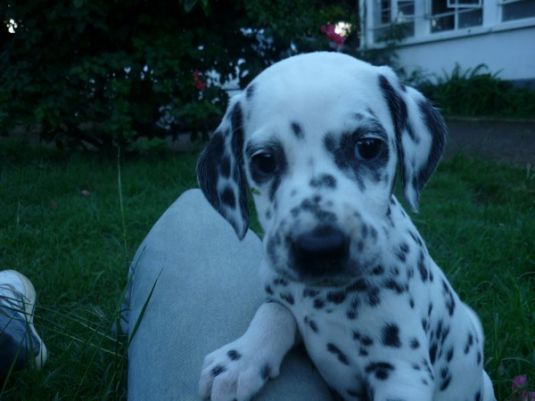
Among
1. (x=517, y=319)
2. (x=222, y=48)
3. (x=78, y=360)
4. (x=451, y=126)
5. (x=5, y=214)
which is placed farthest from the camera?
(x=451, y=126)

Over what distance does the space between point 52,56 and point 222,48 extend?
2.09 meters

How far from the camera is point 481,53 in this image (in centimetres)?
1362

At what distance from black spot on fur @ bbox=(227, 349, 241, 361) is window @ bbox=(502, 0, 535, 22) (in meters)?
12.9

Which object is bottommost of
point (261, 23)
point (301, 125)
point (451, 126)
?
point (451, 126)

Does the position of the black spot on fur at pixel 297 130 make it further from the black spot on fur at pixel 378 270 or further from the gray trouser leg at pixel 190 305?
the gray trouser leg at pixel 190 305

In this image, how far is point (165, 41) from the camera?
285 inches

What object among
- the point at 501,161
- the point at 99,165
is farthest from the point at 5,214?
the point at 501,161

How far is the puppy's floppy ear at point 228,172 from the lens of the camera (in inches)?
95.7

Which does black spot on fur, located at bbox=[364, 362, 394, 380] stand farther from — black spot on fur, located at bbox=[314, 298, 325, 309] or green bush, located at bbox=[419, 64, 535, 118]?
green bush, located at bbox=[419, 64, 535, 118]

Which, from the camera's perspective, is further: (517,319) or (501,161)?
(501,161)

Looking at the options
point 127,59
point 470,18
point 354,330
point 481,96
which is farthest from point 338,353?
point 470,18

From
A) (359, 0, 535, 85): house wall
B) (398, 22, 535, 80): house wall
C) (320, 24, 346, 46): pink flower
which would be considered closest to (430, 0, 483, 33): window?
(359, 0, 535, 85): house wall

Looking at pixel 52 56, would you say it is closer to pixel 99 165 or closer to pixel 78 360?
pixel 99 165

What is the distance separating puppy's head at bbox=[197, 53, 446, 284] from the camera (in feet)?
6.15
